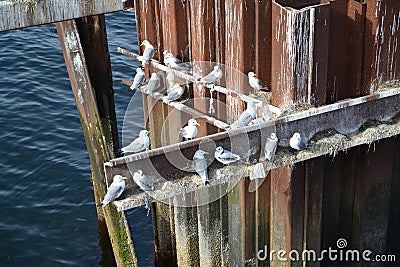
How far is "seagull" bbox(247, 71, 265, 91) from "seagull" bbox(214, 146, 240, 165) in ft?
3.33

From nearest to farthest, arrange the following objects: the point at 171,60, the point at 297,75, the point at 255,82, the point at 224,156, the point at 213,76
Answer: the point at 224,156 < the point at 297,75 < the point at 255,82 < the point at 213,76 < the point at 171,60

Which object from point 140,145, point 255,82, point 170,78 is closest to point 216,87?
point 255,82

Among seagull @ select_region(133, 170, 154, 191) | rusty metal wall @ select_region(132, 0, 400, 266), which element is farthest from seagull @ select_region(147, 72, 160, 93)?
seagull @ select_region(133, 170, 154, 191)

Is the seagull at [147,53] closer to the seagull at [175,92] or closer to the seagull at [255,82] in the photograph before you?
the seagull at [175,92]

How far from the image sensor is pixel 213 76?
8.34 metres

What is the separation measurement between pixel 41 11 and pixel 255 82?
11.2 ft

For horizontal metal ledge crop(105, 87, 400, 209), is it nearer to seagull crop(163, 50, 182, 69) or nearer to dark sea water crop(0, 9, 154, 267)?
seagull crop(163, 50, 182, 69)

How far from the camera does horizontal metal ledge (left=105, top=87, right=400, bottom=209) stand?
6.91 meters

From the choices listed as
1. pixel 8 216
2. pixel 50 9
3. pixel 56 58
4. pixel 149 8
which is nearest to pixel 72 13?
pixel 50 9

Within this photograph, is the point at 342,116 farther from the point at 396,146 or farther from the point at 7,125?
the point at 7,125

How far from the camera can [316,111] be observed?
749 cm

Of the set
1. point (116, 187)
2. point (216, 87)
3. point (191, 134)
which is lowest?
point (191, 134)

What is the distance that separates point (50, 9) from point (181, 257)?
411 centimetres

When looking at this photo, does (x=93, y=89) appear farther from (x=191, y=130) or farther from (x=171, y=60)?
(x=191, y=130)
